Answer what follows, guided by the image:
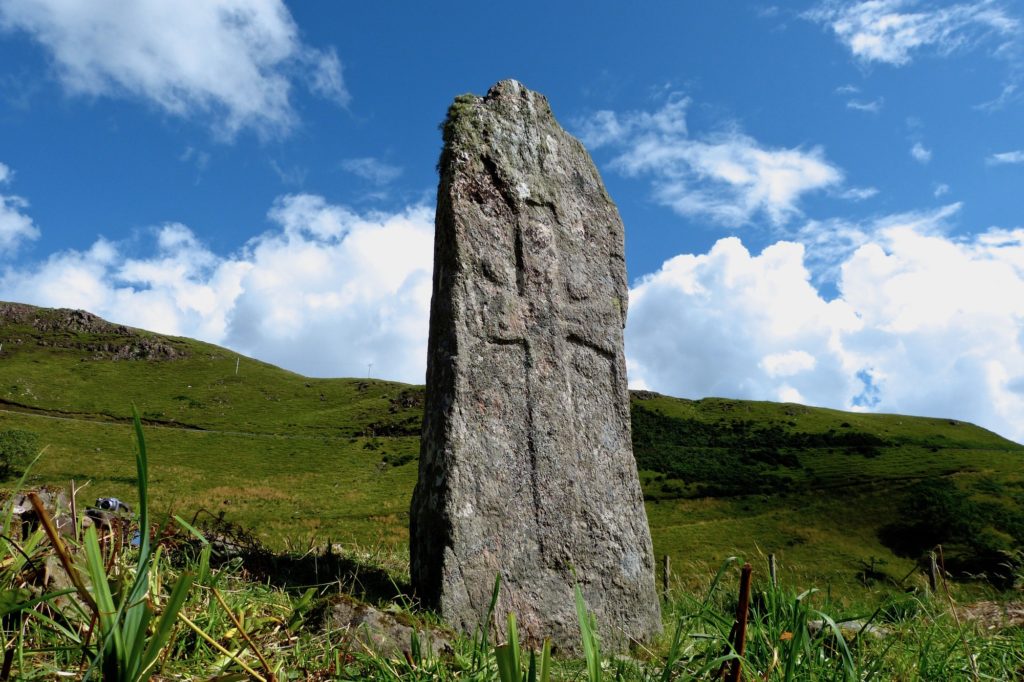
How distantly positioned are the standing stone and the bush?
2378 inches

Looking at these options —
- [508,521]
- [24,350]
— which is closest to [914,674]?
[508,521]

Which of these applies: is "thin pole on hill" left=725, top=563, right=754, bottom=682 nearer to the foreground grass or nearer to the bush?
the foreground grass

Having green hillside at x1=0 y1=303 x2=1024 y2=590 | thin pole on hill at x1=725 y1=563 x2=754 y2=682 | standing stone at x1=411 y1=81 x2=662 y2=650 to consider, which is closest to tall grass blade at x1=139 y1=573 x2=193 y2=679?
thin pole on hill at x1=725 y1=563 x2=754 y2=682

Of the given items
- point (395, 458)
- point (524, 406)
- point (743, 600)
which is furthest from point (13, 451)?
point (743, 600)

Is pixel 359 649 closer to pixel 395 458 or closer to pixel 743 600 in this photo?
pixel 743 600

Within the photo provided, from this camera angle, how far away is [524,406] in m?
7.52

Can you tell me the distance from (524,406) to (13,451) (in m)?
63.5

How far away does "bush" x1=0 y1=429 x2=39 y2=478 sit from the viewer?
54728 millimetres

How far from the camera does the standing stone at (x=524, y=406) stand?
22.8 ft

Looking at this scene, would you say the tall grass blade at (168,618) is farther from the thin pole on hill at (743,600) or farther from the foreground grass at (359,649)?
the thin pole on hill at (743,600)

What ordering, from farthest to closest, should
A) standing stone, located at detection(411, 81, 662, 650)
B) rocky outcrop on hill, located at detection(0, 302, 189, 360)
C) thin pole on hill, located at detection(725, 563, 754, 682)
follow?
1. rocky outcrop on hill, located at detection(0, 302, 189, 360)
2. standing stone, located at detection(411, 81, 662, 650)
3. thin pole on hill, located at detection(725, 563, 754, 682)

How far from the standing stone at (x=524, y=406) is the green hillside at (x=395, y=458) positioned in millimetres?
18379

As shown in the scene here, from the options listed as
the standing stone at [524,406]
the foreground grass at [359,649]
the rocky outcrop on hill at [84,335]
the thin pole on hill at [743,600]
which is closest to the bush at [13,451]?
the standing stone at [524,406]

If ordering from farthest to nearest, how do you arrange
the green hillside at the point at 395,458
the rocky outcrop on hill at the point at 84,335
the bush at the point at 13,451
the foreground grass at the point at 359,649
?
the rocky outcrop on hill at the point at 84,335 < the bush at the point at 13,451 < the green hillside at the point at 395,458 < the foreground grass at the point at 359,649
